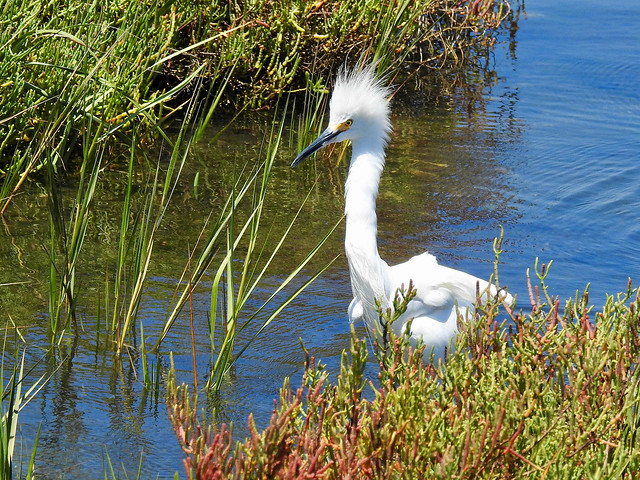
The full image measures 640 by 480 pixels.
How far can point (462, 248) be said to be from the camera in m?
5.30

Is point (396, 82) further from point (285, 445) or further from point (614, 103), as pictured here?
point (285, 445)

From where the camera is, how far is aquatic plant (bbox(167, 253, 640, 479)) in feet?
6.47

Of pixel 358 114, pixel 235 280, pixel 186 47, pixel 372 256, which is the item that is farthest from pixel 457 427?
pixel 186 47

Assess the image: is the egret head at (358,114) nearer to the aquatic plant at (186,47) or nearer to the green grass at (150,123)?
the green grass at (150,123)

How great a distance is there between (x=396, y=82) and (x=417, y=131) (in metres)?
1.13

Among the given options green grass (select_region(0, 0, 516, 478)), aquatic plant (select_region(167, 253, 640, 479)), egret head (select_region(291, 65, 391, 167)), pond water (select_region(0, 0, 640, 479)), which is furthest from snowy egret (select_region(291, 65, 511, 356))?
aquatic plant (select_region(167, 253, 640, 479))

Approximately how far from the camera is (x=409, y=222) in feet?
18.6

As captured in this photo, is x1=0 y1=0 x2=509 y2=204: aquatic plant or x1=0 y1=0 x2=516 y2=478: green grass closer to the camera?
x1=0 y1=0 x2=516 y2=478: green grass

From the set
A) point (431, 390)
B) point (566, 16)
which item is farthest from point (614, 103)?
point (431, 390)

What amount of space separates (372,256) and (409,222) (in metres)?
1.96

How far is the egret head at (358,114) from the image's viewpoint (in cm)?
392

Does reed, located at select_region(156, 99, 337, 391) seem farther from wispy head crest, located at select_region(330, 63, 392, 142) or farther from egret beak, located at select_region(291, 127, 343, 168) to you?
wispy head crest, located at select_region(330, 63, 392, 142)

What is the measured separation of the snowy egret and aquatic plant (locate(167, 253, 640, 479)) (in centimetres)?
132

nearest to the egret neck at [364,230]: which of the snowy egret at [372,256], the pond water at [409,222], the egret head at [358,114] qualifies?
the snowy egret at [372,256]
